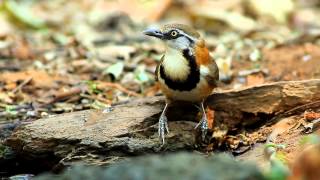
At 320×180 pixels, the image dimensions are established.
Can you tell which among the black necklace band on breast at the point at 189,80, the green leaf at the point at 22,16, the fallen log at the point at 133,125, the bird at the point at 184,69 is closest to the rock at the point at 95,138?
the fallen log at the point at 133,125

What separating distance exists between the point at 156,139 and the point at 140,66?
2568 mm

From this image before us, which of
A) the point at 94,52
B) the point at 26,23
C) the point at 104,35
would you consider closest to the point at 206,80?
the point at 94,52

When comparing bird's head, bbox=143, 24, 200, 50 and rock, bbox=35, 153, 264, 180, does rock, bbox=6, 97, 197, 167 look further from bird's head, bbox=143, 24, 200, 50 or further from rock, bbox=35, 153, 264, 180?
rock, bbox=35, 153, 264, 180

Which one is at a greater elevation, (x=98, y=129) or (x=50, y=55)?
(x=50, y=55)

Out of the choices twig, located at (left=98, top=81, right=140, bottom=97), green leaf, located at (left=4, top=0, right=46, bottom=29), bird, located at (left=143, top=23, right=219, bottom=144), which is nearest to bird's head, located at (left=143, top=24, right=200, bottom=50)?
bird, located at (left=143, top=23, right=219, bottom=144)

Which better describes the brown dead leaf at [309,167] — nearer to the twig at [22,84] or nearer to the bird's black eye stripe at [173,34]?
the bird's black eye stripe at [173,34]

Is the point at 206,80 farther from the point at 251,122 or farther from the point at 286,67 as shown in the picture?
the point at 286,67

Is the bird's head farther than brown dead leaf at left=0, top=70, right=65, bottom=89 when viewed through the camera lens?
No

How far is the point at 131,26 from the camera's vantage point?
933 centimetres

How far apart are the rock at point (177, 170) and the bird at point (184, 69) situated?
1.92 meters

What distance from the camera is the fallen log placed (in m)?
4.74

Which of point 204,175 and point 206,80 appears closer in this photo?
point 204,175

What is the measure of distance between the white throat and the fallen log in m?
0.37

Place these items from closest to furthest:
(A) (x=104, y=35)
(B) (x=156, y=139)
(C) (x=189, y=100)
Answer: (B) (x=156, y=139) → (C) (x=189, y=100) → (A) (x=104, y=35)
